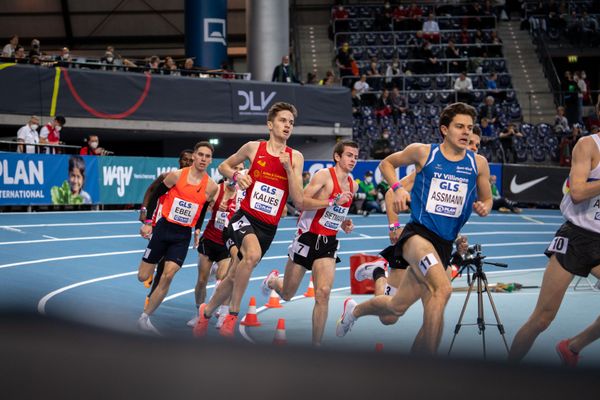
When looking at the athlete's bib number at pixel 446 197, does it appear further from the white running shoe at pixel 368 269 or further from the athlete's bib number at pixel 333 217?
the white running shoe at pixel 368 269

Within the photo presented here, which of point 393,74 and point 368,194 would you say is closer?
point 368,194

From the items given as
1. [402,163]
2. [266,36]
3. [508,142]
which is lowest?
[402,163]

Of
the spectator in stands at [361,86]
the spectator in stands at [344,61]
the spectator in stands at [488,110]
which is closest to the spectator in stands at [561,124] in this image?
the spectator in stands at [488,110]

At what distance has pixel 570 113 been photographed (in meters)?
29.9

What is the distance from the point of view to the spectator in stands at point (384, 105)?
28406 millimetres

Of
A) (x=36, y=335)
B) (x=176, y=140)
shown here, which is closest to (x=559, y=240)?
(x=36, y=335)

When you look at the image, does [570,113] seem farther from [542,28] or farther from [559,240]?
[559,240]

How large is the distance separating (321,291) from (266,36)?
22729 mm

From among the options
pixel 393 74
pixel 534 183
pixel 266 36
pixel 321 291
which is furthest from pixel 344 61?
pixel 321 291

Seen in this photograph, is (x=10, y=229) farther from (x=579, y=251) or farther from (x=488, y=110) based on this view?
(x=488, y=110)


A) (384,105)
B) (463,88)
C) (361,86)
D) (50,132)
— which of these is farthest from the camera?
(463,88)

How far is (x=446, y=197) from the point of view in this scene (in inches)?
249

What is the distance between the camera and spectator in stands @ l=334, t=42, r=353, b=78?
3070 cm

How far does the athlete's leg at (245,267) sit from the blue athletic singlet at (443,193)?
1905mm
